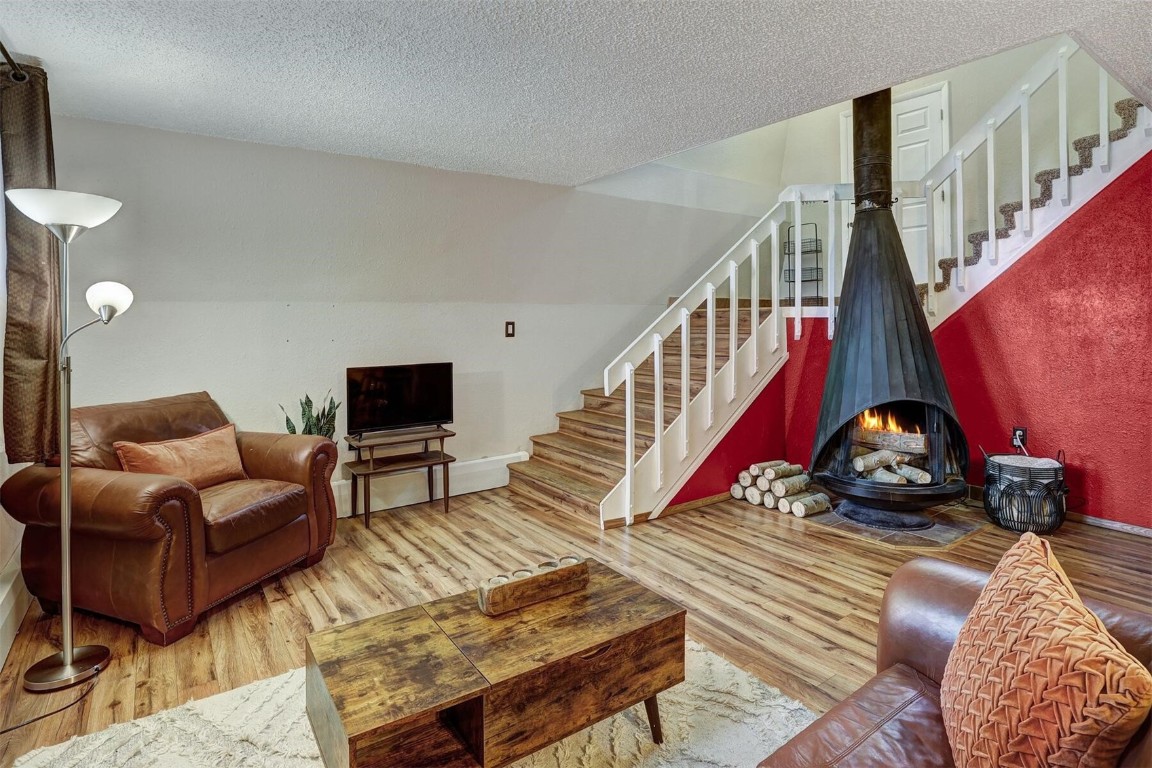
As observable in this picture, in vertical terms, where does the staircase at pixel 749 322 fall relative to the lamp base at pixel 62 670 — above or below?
above

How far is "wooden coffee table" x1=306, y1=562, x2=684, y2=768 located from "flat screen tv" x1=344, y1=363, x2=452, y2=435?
2420mm

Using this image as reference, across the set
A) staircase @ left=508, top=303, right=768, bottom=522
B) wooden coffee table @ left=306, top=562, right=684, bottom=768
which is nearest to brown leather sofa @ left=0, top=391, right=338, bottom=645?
wooden coffee table @ left=306, top=562, right=684, bottom=768

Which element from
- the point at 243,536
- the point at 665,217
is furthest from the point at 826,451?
the point at 243,536

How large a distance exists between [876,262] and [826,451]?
1213 mm

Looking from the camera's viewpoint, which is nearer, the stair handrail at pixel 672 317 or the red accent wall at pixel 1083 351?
the red accent wall at pixel 1083 351

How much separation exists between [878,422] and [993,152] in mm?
1944

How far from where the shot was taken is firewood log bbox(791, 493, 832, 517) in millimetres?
4082

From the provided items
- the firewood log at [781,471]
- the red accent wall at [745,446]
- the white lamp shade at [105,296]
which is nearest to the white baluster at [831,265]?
the red accent wall at [745,446]

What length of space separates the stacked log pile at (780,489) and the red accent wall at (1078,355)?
35cm

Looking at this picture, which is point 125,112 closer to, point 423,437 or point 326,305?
point 326,305

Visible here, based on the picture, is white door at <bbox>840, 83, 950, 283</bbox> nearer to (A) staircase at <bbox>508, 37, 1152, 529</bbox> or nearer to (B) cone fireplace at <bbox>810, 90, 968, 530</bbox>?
(A) staircase at <bbox>508, 37, 1152, 529</bbox>

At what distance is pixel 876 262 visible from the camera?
367cm

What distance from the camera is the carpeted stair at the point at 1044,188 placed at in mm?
3521

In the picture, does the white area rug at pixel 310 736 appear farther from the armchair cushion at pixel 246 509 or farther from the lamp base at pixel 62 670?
the armchair cushion at pixel 246 509
